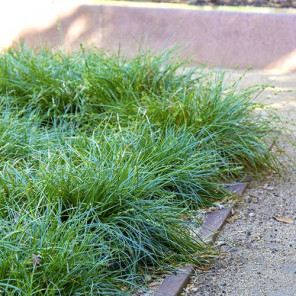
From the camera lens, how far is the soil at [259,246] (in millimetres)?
3023

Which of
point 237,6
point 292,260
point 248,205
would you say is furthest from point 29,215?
point 237,6

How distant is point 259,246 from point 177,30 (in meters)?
4.89

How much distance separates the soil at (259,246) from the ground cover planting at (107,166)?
0.44 ft

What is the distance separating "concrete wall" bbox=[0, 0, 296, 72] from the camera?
771 cm

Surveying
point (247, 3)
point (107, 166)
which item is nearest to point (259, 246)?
point (107, 166)

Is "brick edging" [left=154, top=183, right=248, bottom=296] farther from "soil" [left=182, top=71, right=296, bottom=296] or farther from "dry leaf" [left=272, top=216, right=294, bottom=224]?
"dry leaf" [left=272, top=216, right=294, bottom=224]

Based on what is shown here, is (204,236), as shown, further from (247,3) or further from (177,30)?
(247,3)

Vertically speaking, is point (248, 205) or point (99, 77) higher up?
point (99, 77)

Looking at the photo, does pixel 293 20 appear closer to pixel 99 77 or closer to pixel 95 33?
pixel 95 33

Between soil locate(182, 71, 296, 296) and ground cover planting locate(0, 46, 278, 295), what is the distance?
0.44ft

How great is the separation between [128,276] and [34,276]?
59cm

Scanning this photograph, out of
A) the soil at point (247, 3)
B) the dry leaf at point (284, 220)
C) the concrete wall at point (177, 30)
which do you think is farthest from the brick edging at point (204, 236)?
the soil at point (247, 3)

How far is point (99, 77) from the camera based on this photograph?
4.90 meters

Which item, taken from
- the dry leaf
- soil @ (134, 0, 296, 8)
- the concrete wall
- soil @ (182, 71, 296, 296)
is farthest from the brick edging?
soil @ (134, 0, 296, 8)
